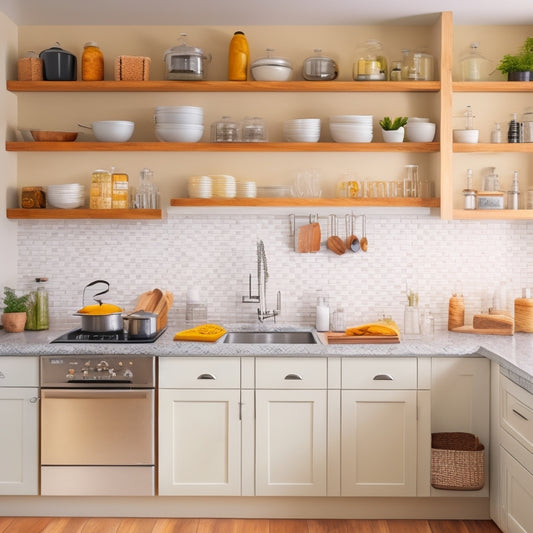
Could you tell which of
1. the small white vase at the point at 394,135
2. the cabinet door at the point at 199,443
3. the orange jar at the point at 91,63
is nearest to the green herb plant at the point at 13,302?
the cabinet door at the point at 199,443

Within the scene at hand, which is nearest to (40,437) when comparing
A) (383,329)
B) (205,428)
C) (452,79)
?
(205,428)

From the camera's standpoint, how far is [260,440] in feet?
12.8

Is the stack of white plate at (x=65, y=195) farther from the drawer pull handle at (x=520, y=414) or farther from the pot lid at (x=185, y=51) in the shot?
the drawer pull handle at (x=520, y=414)

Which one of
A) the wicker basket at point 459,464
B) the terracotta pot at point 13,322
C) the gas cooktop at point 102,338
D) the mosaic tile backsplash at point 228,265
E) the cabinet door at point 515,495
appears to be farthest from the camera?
the mosaic tile backsplash at point 228,265

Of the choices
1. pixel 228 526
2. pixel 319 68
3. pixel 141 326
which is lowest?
pixel 228 526

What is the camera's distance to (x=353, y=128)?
434cm

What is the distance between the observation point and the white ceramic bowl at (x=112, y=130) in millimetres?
4348

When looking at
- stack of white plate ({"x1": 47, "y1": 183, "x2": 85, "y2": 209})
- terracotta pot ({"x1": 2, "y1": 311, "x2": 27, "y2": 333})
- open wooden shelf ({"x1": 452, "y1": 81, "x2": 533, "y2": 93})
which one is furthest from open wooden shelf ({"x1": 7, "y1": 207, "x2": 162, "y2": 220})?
open wooden shelf ({"x1": 452, "y1": 81, "x2": 533, "y2": 93})

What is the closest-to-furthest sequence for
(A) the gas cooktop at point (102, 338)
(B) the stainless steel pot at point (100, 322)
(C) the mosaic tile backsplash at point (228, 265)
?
(A) the gas cooktop at point (102, 338)
(B) the stainless steel pot at point (100, 322)
(C) the mosaic tile backsplash at point (228, 265)

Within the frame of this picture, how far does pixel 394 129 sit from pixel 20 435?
2.70 m

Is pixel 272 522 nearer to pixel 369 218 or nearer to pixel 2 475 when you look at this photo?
pixel 2 475

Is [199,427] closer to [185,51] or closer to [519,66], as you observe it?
A: [185,51]

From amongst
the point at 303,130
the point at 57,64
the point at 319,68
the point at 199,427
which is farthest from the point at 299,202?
the point at 57,64

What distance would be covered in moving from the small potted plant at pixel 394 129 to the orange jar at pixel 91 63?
1.72 m
